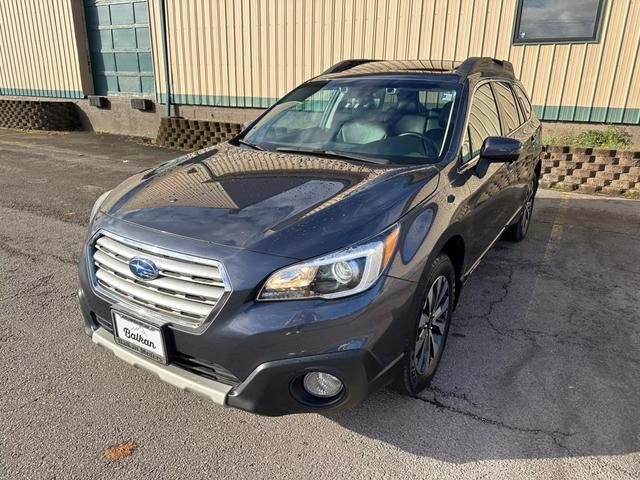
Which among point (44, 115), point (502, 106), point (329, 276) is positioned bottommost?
point (44, 115)

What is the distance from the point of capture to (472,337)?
3273 millimetres

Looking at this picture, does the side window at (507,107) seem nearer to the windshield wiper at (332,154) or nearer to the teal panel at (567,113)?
the windshield wiper at (332,154)

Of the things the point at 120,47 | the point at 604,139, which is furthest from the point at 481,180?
the point at 120,47

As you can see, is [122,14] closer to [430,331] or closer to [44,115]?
[44,115]

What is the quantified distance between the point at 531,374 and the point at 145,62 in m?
12.5

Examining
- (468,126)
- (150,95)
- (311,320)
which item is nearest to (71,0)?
(150,95)

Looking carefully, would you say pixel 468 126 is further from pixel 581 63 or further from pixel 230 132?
pixel 230 132

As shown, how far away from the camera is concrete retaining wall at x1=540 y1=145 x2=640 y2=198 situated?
22.7 feet

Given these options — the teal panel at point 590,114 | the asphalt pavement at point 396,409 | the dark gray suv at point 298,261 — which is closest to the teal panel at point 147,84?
the teal panel at point 590,114

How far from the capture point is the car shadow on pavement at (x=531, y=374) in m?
2.36

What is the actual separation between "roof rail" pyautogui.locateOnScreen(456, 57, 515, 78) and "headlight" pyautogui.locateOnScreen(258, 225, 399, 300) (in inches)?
81.5

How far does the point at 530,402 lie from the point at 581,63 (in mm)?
6925

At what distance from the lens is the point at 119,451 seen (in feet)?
7.36

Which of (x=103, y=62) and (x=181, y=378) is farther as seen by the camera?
(x=103, y=62)
